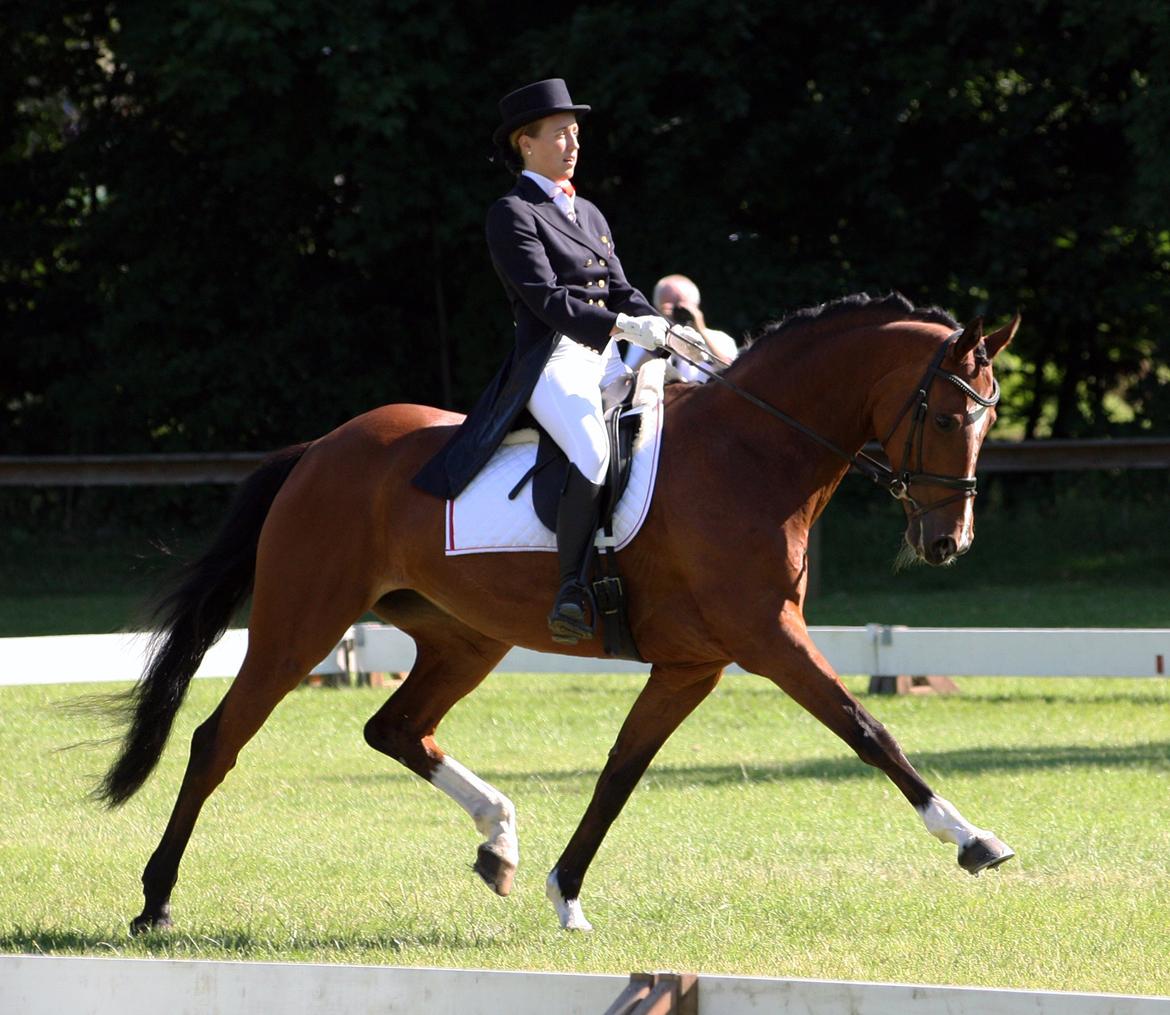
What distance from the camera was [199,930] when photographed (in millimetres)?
5531

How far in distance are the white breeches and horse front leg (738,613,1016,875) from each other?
2.53 feet

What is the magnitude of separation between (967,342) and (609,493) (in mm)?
1180

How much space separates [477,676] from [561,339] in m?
1.33

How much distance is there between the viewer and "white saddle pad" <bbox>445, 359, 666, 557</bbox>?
5523 millimetres

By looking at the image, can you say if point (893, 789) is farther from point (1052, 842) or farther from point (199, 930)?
point (199, 930)

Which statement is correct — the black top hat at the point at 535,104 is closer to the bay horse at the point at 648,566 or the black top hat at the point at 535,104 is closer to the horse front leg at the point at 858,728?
the bay horse at the point at 648,566

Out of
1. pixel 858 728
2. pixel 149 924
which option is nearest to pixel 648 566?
pixel 858 728

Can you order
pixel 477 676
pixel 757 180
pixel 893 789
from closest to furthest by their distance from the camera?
pixel 477 676 → pixel 893 789 → pixel 757 180

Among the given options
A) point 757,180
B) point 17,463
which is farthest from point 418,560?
point 757,180

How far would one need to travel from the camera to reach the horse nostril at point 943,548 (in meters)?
5.18

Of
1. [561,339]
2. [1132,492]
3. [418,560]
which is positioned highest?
[561,339]

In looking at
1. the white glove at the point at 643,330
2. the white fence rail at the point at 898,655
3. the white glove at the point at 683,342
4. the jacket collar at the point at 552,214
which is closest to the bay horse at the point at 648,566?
the white glove at the point at 683,342

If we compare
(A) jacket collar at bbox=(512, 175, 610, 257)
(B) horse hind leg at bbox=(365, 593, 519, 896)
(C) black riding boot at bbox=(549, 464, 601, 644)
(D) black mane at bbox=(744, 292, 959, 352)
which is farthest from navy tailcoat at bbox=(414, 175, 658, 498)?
(B) horse hind leg at bbox=(365, 593, 519, 896)

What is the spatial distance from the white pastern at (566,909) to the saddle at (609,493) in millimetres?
753
